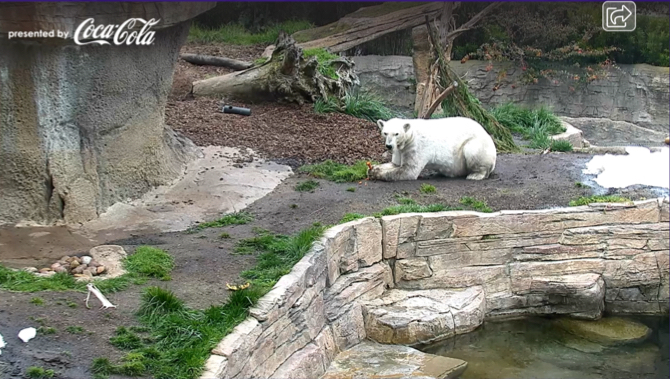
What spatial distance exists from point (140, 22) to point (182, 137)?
8.12 feet

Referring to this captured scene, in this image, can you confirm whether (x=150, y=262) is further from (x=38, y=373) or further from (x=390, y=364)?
(x=390, y=364)

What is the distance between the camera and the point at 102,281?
5.77 metres

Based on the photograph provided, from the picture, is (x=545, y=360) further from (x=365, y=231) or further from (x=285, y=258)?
(x=285, y=258)

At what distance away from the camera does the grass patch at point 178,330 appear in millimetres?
4691

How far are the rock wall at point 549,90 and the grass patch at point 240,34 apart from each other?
1576 mm

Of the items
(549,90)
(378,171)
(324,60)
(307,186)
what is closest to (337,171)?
(378,171)

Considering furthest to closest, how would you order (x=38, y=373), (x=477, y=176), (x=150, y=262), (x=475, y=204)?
1. (x=477, y=176)
2. (x=475, y=204)
3. (x=150, y=262)
4. (x=38, y=373)

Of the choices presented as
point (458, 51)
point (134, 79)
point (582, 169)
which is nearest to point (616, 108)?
point (458, 51)

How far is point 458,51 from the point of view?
53.0 feet

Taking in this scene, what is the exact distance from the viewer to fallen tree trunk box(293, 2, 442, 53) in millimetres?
13945

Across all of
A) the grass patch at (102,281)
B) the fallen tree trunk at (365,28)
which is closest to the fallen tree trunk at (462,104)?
the fallen tree trunk at (365,28)

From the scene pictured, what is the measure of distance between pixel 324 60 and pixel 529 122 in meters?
3.43

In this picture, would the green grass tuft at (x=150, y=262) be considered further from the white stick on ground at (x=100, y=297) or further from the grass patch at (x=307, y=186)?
the grass patch at (x=307, y=186)

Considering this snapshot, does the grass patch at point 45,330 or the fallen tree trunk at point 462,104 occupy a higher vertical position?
the fallen tree trunk at point 462,104
